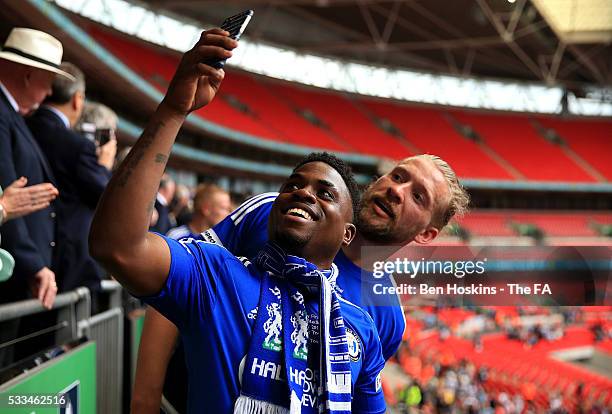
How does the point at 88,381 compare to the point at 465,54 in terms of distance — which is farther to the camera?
the point at 465,54

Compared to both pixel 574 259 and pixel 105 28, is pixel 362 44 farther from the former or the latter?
pixel 574 259

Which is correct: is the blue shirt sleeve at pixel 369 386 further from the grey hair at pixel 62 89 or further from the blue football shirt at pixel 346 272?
the grey hair at pixel 62 89

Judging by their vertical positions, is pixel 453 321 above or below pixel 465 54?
below

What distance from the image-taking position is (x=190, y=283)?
4.05 feet

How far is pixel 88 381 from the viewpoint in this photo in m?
2.41

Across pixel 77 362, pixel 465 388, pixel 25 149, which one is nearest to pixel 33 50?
pixel 25 149

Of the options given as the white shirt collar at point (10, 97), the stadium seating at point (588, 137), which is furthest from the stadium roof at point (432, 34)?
the white shirt collar at point (10, 97)

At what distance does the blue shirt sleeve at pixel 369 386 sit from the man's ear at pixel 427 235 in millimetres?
594

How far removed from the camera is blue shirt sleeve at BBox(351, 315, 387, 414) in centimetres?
147

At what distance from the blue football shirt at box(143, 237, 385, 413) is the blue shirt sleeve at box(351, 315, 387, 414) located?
0.94ft

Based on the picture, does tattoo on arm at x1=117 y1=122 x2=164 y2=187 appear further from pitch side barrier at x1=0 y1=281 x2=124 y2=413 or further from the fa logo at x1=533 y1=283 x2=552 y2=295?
the fa logo at x1=533 y1=283 x2=552 y2=295

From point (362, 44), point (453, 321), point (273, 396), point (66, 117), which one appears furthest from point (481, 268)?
point (362, 44)

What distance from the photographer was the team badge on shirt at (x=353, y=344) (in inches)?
55.5

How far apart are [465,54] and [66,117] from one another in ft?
85.3
